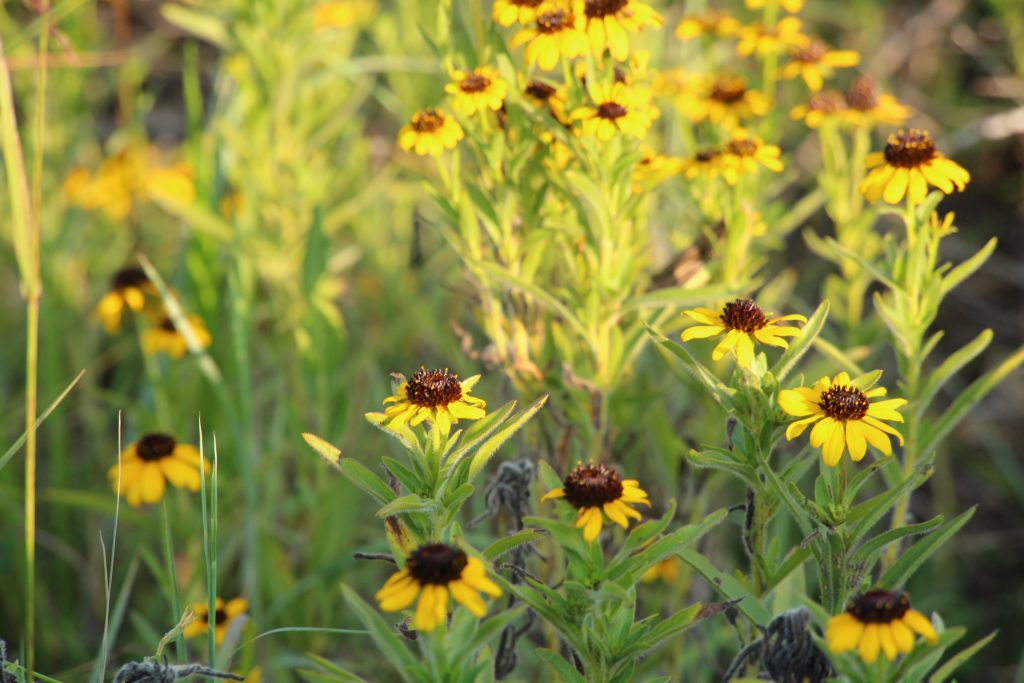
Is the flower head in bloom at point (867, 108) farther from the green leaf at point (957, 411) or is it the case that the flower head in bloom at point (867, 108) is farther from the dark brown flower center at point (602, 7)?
the dark brown flower center at point (602, 7)

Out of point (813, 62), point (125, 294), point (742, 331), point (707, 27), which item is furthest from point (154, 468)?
point (813, 62)

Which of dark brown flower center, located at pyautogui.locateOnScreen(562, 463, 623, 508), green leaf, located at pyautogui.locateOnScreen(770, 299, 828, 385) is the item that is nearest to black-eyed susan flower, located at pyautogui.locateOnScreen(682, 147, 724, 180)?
green leaf, located at pyautogui.locateOnScreen(770, 299, 828, 385)

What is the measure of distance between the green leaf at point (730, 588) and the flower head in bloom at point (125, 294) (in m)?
1.39

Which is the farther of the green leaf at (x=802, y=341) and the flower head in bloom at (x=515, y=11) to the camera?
the flower head in bloom at (x=515, y=11)

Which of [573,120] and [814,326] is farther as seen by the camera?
[573,120]

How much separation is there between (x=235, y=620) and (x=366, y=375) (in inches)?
42.9

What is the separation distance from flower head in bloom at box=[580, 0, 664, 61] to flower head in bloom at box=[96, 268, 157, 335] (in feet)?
3.92

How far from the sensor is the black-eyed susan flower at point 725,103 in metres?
1.96

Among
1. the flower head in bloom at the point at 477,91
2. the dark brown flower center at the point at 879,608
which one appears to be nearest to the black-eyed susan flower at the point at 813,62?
the flower head in bloom at the point at 477,91

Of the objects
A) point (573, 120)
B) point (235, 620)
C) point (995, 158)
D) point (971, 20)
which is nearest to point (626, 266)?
point (573, 120)

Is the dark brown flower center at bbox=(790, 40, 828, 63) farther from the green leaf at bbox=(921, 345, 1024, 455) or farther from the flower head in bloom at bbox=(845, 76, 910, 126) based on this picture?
the green leaf at bbox=(921, 345, 1024, 455)

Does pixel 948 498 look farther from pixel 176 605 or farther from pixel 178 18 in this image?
pixel 178 18

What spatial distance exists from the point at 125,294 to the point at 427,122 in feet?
3.14

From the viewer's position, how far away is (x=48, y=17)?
1.44 metres
